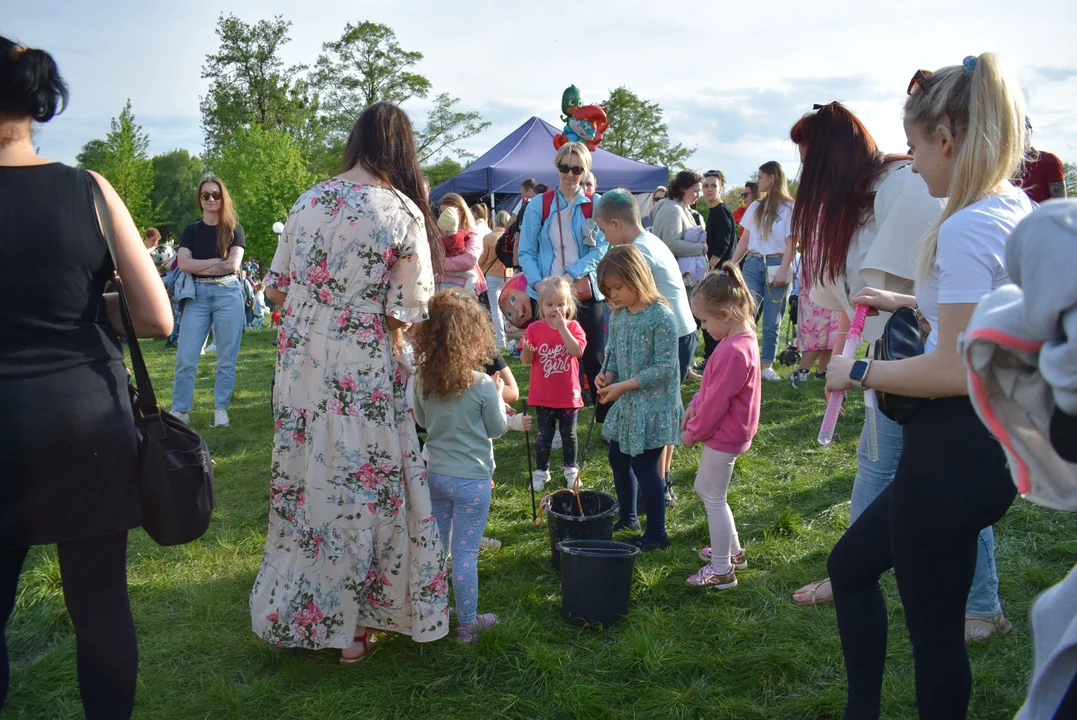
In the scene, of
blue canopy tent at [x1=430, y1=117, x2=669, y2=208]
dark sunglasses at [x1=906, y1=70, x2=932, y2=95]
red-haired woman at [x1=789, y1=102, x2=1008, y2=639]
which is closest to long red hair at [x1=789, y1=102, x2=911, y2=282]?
red-haired woman at [x1=789, y1=102, x2=1008, y2=639]

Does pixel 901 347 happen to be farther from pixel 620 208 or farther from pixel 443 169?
pixel 443 169

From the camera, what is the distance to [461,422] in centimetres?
333

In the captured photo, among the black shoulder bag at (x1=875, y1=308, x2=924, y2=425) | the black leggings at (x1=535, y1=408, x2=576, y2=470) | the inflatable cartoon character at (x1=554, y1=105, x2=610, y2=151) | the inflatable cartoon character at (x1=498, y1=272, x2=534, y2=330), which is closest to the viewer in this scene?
the black shoulder bag at (x1=875, y1=308, x2=924, y2=425)

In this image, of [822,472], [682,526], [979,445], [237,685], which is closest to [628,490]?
[682,526]

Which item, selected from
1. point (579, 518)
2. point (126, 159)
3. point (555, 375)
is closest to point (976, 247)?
point (579, 518)

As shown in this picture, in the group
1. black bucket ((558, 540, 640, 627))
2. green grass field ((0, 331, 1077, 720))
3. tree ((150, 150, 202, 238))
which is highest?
tree ((150, 150, 202, 238))

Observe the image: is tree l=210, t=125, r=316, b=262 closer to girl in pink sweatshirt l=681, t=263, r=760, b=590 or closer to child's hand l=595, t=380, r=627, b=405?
child's hand l=595, t=380, r=627, b=405

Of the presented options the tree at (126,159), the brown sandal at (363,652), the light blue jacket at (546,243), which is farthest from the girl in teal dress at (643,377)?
the tree at (126,159)

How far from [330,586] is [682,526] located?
222 cm

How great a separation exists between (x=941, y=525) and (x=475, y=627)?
2.05 meters

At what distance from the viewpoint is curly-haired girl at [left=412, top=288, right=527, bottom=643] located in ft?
10.8

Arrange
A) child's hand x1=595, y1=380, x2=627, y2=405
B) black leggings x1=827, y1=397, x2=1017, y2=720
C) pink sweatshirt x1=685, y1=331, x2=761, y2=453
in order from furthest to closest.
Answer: child's hand x1=595, y1=380, x2=627, y2=405 < pink sweatshirt x1=685, y1=331, x2=761, y2=453 < black leggings x1=827, y1=397, x2=1017, y2=720

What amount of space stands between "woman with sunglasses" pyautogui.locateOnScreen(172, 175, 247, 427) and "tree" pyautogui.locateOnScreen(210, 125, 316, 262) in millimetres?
18556

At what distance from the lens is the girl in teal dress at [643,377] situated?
3969 mm
